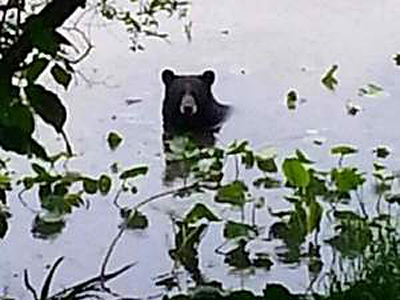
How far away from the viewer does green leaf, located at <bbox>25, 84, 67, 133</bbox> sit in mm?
2070

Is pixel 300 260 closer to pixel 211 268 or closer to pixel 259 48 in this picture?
pixel 211 268

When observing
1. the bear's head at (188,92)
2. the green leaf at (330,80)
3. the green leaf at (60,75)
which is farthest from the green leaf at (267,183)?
the green leaf at (60,75)

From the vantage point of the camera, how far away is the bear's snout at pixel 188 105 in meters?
5.76

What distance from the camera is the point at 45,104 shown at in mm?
2074

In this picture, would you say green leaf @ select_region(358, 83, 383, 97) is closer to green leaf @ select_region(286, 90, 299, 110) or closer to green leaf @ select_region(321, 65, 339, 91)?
green leaf @ select_region(321, 65, 339, 91)

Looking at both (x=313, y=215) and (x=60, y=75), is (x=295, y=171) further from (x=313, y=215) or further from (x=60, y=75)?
(x=60, y=75)

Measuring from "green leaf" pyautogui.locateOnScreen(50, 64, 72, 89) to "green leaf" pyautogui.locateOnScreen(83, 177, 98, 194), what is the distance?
1799 mm

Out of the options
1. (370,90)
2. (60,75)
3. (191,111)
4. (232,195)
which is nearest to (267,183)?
(232,195)

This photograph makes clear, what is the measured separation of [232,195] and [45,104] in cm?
225

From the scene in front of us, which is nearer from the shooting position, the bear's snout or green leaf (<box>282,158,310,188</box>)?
green leaf (<box>282,158,310,188</box>)

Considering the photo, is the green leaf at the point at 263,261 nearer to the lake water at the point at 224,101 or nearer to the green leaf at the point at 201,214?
the lake water at the point at 224,101

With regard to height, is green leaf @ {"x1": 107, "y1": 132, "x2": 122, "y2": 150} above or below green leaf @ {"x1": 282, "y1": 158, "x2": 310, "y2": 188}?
above

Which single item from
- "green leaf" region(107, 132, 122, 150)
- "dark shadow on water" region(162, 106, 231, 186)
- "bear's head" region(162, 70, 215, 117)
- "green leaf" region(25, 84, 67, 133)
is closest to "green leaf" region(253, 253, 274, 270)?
"dark shadow on water" region(162, 106, 231, 186)

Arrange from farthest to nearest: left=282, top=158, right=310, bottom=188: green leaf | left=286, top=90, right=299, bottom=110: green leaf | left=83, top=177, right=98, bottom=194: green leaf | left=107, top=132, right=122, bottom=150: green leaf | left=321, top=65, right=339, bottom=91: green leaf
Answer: left=321, top=65, right=339, bottom=91: green leaf < left=286, top=90, right=299, bottom=110: green leaf < left=107, top=132, right=122, bottom=150: green leaf < left=83, top=177, right=98, bottom=194: green leaf < left=282, top=158, right=310, bottom=188: green leaf
